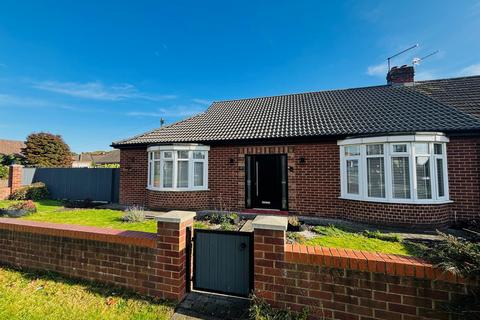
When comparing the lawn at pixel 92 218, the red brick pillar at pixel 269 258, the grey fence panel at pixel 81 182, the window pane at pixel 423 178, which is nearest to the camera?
the red brick pillar at pixel 269 258

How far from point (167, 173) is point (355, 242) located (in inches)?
306

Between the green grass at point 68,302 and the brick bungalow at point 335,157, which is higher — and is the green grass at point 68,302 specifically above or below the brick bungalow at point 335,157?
below

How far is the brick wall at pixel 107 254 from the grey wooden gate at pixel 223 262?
25 centimetres

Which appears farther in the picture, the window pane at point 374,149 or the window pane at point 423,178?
the window pane at point 374,149

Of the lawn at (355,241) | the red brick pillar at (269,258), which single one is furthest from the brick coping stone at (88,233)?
the lawn at (355,241)

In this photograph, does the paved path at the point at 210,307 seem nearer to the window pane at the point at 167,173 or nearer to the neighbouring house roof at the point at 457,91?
the window pane at the point at 167,173

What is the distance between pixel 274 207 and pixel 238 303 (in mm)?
6621

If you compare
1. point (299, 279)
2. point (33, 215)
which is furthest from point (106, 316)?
point (33, 215)

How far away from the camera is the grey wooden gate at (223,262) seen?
3.31 m

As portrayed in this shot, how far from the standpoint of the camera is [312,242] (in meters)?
6.00

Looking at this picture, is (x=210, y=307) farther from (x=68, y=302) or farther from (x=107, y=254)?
(x=68, y=302)

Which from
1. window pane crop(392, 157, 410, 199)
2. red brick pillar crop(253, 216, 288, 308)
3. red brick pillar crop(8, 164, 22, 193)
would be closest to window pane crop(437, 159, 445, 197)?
window pane crop(392, 157, 410, 199)

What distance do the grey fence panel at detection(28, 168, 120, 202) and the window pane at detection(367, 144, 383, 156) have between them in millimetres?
12203

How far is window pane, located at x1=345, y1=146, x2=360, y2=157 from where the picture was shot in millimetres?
8496
